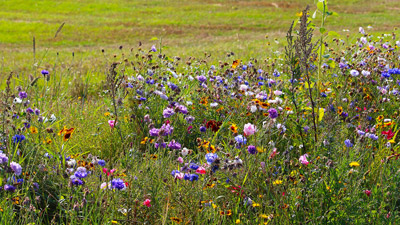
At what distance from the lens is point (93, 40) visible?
20703 millimetres

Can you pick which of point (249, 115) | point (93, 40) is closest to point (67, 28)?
point (93, 40)

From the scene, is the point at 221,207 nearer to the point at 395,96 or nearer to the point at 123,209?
the point at 123,209

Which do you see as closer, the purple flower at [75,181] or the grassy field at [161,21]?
the purple flower at [75,181]

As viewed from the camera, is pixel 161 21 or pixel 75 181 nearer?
pixel 75 181

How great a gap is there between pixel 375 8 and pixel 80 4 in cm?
2664

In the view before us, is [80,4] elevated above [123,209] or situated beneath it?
elevated above

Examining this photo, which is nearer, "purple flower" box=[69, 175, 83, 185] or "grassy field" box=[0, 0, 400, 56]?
"purple flower" box=[69, 175, 83, 185]

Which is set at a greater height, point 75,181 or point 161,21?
point 161,21

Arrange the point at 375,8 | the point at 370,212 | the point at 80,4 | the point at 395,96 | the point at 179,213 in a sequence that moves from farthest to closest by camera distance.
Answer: the point at 80,4
the point at 375,8
the point at 395,96
the point at 179,213
the point at 370,212

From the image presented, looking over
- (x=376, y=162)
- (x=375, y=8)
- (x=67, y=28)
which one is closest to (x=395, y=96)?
(x=376, y=162)

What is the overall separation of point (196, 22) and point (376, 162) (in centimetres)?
2492

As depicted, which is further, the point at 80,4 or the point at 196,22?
the point at 80,4

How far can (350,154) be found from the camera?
6.79 ft

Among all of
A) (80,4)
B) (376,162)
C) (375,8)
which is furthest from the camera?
(80,4)
